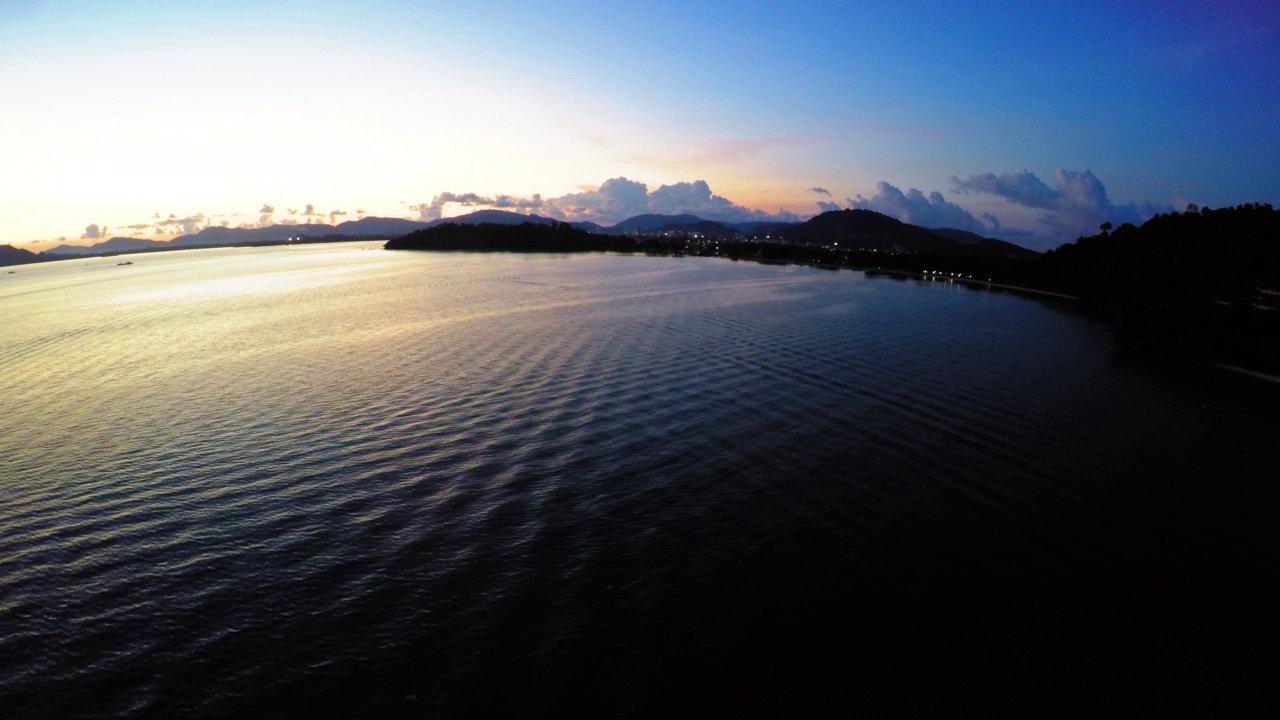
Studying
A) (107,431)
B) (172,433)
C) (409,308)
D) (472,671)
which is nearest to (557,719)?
(472,671)

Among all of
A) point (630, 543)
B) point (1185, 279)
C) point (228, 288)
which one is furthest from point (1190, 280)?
point (228, 288)

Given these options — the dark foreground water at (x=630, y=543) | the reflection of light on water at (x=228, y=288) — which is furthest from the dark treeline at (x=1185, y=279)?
the reflection of light on water at (x=228, y=288)

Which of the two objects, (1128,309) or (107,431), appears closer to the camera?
(107,431)

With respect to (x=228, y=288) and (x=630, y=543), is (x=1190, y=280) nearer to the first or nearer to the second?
(x=630, y=543)

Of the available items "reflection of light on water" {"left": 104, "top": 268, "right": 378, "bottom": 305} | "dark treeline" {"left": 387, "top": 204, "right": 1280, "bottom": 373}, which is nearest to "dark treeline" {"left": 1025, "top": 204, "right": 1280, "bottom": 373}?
"dark treeline" {"left": 387, "top": 204, "right": 1280, "bottom": 373}

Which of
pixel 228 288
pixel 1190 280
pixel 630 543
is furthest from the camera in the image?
pixel 228 288

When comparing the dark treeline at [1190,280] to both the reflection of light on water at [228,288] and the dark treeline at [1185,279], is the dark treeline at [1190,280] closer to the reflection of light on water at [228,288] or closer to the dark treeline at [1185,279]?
the dark treeline at [1185,279]

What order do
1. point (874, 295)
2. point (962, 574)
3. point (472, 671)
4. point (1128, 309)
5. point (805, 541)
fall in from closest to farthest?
point (472, 671), point (962, 574), point (805, 541), point (1128, 309), point (874, 295)

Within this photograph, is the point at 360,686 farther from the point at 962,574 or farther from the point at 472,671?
the point at 962,574

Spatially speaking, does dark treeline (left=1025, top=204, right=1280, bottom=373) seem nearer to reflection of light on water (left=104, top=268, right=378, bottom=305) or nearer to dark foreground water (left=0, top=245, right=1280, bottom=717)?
dark foreground water (left=0, top=245, right=1280, bottom=717)
